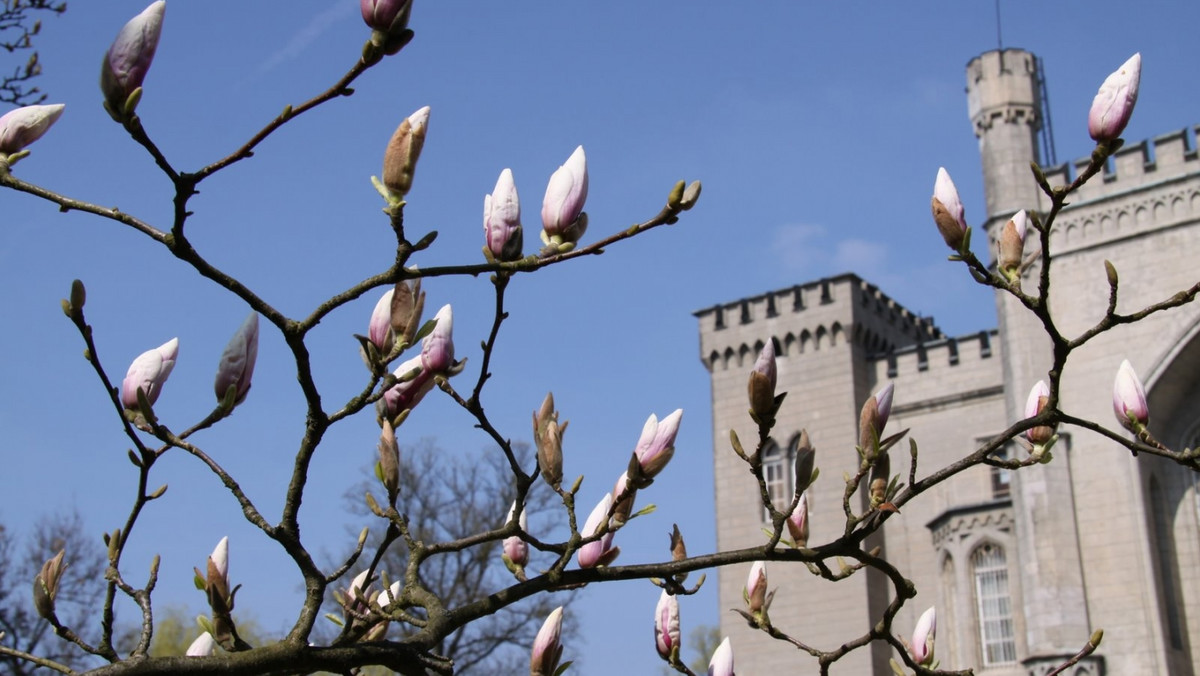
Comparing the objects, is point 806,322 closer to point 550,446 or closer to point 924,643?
point 924,643

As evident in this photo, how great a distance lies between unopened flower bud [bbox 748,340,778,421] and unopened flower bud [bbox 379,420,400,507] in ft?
2.42

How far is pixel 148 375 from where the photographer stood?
275 cm

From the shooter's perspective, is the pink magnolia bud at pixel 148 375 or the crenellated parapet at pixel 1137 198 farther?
the crenellated parapet at pixel 1137 198

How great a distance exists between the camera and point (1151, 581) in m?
21.4

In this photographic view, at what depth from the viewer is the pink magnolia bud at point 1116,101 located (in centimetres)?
276

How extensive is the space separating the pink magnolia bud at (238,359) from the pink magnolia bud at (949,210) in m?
1.45

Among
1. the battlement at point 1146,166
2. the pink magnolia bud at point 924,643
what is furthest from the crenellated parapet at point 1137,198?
the pink magnolia bud at point 924,643

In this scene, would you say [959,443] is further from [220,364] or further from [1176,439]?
[220,364]

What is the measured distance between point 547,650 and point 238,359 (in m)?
0.94

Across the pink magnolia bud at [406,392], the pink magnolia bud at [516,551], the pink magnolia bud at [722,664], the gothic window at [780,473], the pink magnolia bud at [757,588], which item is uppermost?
the gothic window at [780,473]

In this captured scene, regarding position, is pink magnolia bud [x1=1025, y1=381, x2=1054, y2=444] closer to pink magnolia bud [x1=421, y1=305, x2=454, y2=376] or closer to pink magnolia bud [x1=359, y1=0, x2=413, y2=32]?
pink magnolia bud [x1=421, y1=305, x2=454, y2=376]

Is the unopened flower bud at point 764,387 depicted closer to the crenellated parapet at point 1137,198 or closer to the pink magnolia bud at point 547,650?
the pink magnolia bud at point 547,650

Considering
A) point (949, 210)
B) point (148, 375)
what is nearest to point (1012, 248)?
point (949, 210)

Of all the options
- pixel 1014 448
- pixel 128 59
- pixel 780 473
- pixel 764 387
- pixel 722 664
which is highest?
pixel 780 473
